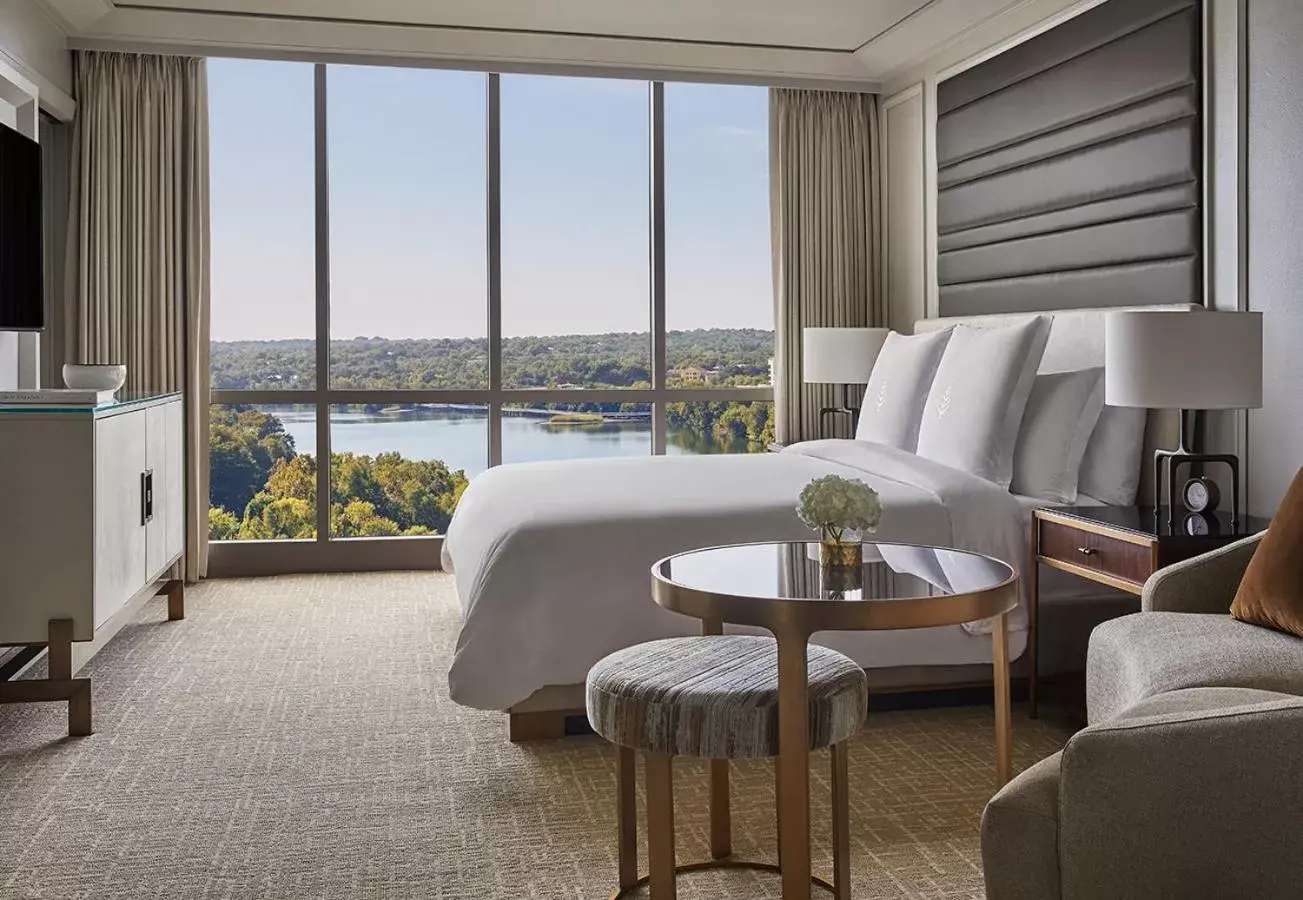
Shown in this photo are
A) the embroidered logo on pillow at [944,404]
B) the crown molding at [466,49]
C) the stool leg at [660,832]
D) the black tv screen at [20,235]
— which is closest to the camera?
the stool leg at [660,832]

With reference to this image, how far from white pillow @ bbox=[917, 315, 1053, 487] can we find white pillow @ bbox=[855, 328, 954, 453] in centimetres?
34

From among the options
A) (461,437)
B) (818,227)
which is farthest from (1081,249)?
(461,437)

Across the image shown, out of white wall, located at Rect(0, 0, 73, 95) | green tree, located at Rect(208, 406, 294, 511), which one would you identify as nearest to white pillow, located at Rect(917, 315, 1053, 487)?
green tree, located at Rect(208, 406, 294, 511)

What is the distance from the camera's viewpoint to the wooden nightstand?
10.3ft

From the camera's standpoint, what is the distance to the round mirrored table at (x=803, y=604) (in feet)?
7.14

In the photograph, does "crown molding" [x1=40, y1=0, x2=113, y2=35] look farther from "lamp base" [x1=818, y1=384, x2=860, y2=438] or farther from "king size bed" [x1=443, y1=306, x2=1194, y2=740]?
"lamp base" [x1=818, y1=384, x2=860, y2=438]

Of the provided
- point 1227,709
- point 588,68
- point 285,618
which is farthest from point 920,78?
point 1227,709

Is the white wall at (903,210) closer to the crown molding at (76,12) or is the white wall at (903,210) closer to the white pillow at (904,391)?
the white pillow at (904,391)

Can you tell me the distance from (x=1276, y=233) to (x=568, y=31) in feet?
11.5

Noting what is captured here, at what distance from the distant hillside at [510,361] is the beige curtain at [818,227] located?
0.80ft

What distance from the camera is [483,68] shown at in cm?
608

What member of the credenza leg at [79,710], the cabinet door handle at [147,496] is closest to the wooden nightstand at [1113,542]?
the credenza leg at [79,710]

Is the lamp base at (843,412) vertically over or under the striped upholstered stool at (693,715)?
over

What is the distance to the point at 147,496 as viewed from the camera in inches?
174
